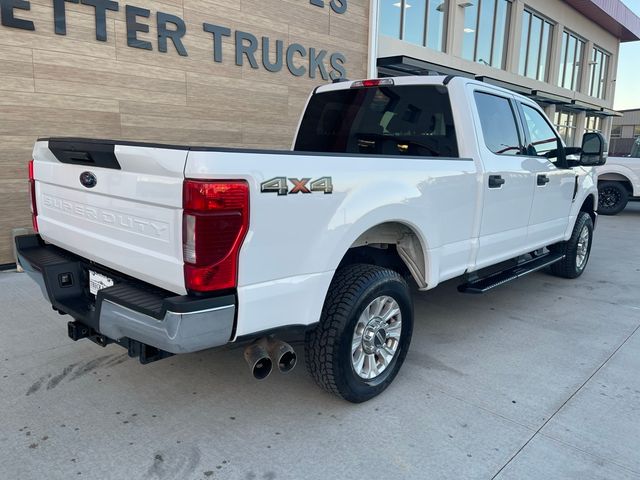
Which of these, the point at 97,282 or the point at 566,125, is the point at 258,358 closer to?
the point at 97,282

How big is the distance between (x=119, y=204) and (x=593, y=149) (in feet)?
15.7

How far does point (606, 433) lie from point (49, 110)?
5.80 m

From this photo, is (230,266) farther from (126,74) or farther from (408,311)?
(126,74)

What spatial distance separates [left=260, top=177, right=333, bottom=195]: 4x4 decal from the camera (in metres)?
2.26

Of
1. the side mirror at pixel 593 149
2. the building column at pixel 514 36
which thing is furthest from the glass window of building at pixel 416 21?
the side mirror at pixel 593 149

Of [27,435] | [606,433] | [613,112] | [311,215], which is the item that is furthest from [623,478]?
[613,112]

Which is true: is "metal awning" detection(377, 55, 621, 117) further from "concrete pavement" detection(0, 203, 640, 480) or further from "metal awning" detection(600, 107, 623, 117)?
"concrete pavement" detection(0, 203, 640, 480)

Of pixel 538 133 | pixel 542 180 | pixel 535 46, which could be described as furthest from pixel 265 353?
pixel 535 46

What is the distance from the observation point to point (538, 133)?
4855mm

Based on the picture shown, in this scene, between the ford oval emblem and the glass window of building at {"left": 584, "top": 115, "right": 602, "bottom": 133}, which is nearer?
the ford oval emblem

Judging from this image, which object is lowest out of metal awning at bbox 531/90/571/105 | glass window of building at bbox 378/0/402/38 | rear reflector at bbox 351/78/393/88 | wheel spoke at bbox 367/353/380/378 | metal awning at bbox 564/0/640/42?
wheel spoke at bbox 367/353/380/378

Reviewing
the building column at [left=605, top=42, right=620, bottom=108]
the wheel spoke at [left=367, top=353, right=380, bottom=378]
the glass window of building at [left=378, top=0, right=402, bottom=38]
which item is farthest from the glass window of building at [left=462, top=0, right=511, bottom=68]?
the wheel spoke at [left=367, top=353, right=380, bottom=378]

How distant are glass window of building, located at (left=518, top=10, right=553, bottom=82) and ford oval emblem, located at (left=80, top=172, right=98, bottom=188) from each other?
673 inches

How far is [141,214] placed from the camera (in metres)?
2.36
